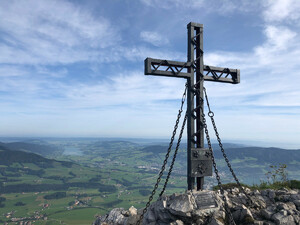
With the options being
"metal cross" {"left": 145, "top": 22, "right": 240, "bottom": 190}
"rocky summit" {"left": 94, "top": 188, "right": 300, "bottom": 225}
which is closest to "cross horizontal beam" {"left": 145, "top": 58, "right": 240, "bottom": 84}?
"metal cross" {"left": 145, "top": 22, "right": 240, "bottom": 190}

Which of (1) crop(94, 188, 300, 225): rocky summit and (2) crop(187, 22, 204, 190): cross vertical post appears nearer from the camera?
(1) crop(94, 188, 300, 225): rocky summit

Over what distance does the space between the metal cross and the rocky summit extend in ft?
4.14

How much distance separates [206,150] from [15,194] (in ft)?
753

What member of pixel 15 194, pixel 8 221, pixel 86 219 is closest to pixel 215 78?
pixel 86 219

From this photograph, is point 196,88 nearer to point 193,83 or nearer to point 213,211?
point 193,83

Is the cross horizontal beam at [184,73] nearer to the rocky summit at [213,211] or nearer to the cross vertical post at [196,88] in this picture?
the cross vertical post at [196,88]

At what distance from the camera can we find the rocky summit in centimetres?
816

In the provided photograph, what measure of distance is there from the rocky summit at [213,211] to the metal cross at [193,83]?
126cm

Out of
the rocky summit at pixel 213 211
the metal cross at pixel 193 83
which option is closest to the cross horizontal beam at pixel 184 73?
the metal cross at pixel 193 83

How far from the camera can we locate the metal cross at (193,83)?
977 cm

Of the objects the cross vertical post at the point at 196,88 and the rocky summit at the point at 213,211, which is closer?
the rocky summit at the point at 213,211

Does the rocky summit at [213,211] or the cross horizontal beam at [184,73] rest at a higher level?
the cross horizontal beam at [184,73]

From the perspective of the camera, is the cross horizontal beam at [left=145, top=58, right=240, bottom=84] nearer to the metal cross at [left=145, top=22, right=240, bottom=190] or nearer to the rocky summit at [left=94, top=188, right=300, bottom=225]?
the metal cross at [left=145, top=22, right=240, bottom=190]

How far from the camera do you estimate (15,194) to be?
188 metres
